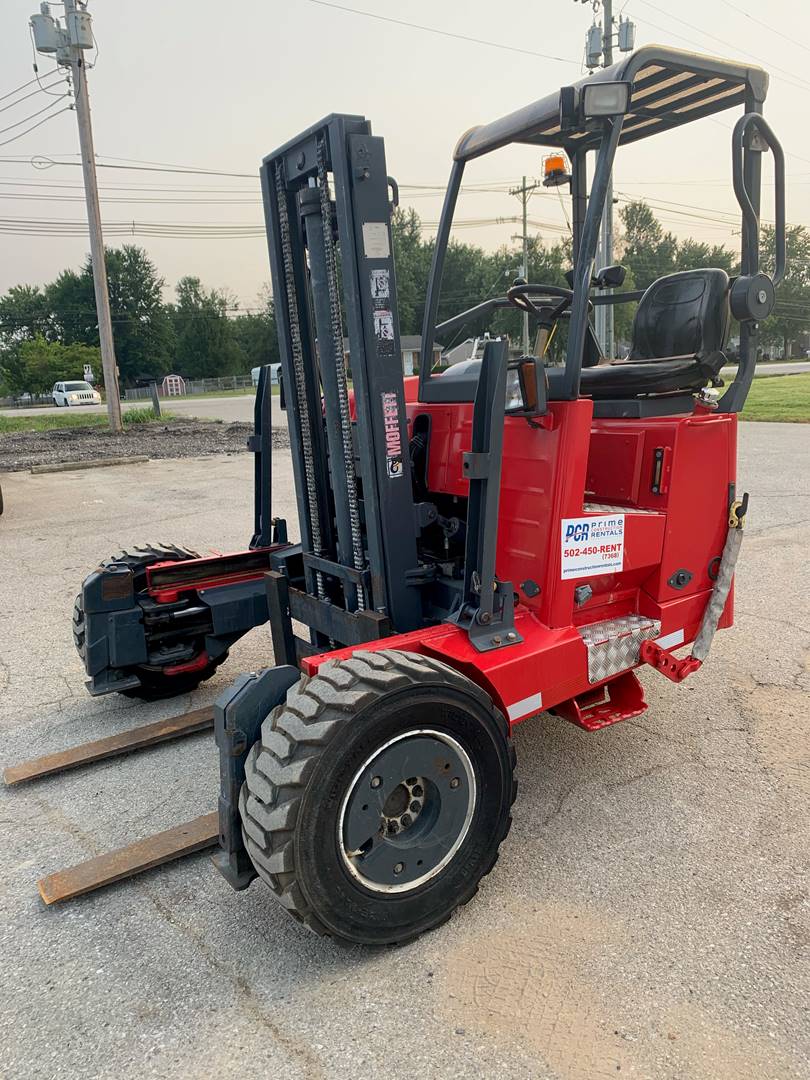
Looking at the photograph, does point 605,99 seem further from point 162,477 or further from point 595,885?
point 162,477

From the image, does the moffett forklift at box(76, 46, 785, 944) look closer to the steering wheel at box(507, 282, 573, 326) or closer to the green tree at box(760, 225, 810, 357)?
the steering wheel at box(507, 282, 573, 326)

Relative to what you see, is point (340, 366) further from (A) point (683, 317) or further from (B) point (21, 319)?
(B) point (21, 319)

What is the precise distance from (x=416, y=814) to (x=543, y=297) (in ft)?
9.36

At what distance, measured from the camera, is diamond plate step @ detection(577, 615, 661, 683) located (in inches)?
134

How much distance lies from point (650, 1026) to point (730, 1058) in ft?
0.72

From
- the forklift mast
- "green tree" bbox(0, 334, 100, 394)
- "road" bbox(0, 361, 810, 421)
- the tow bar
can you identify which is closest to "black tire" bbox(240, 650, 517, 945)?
the forklift mast

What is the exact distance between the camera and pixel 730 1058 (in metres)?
2.22

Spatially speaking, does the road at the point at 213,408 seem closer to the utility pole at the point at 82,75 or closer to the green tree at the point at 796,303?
the utility pole at the point at 82,75

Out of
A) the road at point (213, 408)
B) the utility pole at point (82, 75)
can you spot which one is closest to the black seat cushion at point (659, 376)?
the utility pole at point (82, 75)

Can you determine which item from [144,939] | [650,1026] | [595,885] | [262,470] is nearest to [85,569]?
[262,470]

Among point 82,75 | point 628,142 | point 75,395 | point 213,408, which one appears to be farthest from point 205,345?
point 628,142

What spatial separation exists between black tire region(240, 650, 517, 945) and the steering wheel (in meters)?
2.14

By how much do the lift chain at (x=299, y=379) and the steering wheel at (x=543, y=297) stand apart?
112 cm

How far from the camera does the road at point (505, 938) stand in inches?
89.7
